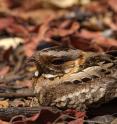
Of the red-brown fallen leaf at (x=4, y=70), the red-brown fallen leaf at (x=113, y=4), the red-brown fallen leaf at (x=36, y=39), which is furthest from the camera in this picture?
the red-brown fallen leaf at (x=113, y=4)

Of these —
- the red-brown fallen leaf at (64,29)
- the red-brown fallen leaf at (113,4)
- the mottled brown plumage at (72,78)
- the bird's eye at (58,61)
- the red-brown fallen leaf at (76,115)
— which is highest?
the red-brown fallen leaf at (113,4)

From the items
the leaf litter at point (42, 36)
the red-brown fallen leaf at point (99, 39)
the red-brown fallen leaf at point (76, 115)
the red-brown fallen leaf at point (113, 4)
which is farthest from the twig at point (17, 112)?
the red-brown fallen leaf at point (113, 4)

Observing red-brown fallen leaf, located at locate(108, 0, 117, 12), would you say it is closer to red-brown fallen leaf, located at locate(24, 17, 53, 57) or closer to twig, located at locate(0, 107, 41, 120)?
red-brown fallen leaf, located at locate(24, 17, 53, 57)

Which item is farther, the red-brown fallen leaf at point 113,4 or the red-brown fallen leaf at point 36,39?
the red-brown fallen leaf at point 113,4

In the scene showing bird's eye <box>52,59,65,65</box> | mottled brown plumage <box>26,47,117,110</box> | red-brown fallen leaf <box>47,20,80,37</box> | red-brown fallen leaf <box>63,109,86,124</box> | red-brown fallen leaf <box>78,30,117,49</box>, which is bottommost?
red-brown fallen leaf <box>63,109,86,124</box>

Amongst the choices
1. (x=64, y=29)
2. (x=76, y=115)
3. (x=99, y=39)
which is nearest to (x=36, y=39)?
(x=64, y=29)

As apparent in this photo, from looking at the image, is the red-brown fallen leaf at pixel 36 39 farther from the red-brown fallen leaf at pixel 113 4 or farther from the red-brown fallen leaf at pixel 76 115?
the red-brown fallen leaf at pixel 76 115

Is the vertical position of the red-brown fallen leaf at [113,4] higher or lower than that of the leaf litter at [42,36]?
higher

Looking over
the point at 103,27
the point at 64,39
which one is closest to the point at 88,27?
the point at 103,27

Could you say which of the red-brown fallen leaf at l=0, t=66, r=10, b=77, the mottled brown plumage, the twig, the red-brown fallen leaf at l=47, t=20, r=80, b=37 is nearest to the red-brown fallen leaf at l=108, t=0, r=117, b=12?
the red-brown fallen leaf at l=47, t=20, r=80, b=37

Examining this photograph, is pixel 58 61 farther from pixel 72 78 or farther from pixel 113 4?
pixel 113 4

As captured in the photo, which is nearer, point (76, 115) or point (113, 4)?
point (76, 115)

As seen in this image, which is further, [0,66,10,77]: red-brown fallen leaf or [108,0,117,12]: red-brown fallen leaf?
[108,0,117,12]: red-brown fallen leaf
